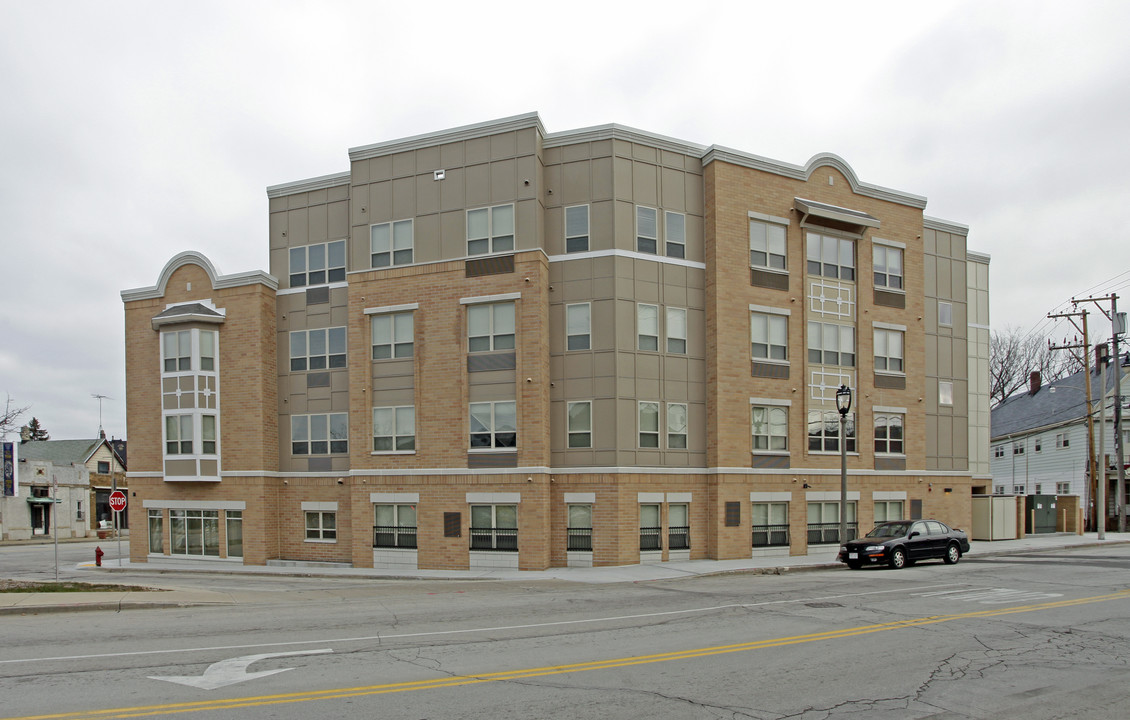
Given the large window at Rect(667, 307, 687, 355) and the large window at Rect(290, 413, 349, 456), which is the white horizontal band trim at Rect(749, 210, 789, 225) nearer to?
the large window at Rect(667, 307, 687, 355)

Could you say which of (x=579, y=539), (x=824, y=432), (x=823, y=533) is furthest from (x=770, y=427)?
(x=579, y=539)

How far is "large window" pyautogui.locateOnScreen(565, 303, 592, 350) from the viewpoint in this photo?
2519cm

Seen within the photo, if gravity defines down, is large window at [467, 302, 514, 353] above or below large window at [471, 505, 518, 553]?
above

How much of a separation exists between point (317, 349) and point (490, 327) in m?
7.94

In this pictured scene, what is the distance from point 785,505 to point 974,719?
19.7 meters

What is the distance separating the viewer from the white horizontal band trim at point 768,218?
88.1 ft

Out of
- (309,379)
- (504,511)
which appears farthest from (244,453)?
(504,511)

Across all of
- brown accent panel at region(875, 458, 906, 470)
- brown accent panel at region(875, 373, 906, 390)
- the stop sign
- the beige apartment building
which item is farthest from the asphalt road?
the stop sign

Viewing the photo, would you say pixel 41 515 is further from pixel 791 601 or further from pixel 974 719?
pixel 974 719

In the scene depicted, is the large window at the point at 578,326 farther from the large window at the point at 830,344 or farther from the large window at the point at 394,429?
the large window at the point at 830,344

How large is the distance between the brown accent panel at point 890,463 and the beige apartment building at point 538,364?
7cm

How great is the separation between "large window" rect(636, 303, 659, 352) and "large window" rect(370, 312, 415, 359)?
7866mm

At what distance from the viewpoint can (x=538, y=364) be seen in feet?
80.2

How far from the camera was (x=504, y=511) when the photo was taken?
24719mm
